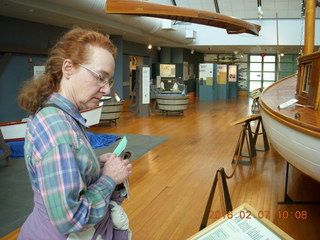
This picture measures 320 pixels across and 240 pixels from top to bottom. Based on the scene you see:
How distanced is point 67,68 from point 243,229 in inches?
→ 47.8

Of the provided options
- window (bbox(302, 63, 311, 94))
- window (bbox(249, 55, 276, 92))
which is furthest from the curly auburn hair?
window (bbox(249, 55, 276, 92))

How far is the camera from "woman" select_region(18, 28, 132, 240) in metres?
1.00

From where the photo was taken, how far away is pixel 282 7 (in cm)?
1505

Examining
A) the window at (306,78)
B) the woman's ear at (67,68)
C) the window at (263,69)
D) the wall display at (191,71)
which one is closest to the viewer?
the woman's ear at (67,68)

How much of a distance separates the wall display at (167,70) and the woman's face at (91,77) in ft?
57.9

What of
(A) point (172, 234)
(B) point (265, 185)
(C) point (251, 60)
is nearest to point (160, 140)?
(B) point (265, 185)

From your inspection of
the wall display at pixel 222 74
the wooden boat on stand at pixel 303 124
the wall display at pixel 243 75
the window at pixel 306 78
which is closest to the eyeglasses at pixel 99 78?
the wooden boat on stand at pixel 303 124

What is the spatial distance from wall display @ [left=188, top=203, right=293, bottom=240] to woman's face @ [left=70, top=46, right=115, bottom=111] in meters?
0.94

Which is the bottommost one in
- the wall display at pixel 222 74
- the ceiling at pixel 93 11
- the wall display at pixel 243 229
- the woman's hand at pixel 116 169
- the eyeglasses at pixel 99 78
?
the wall display at pixel 243 229

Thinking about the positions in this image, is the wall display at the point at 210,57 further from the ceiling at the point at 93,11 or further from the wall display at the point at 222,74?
the ceiling at the point at 93,11

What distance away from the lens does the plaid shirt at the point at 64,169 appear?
99 cm

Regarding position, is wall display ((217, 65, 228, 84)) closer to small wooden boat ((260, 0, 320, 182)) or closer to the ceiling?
the ceiling

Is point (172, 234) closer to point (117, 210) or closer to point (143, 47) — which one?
point (117, 210)

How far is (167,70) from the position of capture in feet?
61.6
